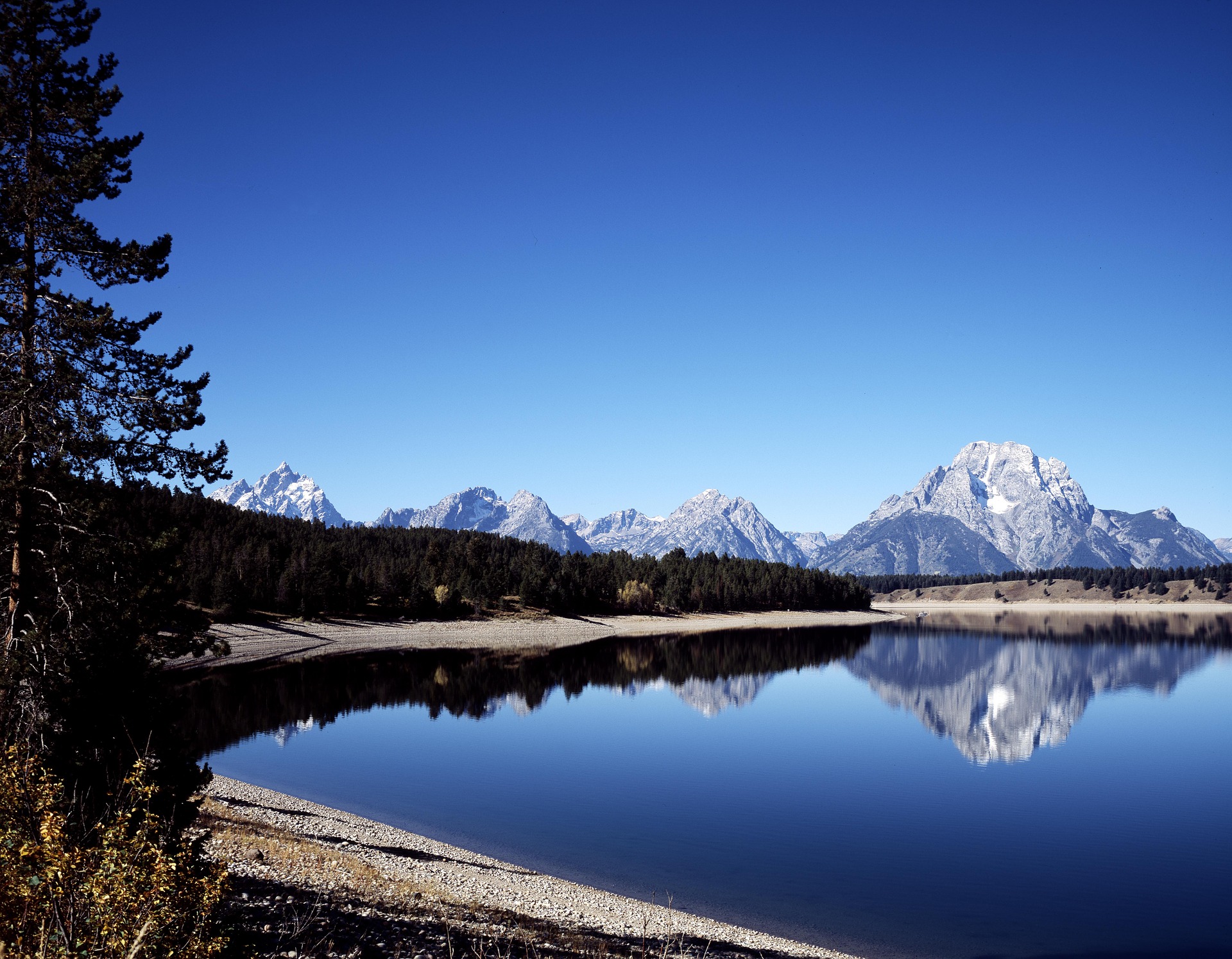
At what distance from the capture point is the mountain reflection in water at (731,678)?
56.0 meters

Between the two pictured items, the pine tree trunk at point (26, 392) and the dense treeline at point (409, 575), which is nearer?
the pine tree trunk at point (26, 392)

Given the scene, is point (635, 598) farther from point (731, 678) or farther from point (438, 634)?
point (731, 678)

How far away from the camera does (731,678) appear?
8344 cm

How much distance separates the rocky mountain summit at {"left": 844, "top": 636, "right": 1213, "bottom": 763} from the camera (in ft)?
187

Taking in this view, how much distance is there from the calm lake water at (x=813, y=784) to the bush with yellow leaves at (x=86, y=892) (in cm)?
1107

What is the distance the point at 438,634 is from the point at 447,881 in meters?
104

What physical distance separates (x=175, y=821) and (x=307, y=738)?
37.1 meters

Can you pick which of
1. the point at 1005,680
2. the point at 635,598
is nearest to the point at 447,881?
the point at 1005,680

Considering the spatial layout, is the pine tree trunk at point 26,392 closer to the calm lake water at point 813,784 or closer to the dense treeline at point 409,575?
the calm lake water at point 813,784

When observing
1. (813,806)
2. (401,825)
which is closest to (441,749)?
(401,825)

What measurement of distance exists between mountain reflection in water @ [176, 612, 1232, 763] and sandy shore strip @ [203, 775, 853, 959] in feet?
55.5

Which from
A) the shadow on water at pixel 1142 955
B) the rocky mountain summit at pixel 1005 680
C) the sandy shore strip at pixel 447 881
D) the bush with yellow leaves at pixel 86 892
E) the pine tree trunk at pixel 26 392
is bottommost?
the rocky mountain summit at pixel 1005 680

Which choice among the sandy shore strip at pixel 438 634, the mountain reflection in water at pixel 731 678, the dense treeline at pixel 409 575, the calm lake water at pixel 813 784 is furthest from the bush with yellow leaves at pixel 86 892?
the dense treeline at pixel 409 575

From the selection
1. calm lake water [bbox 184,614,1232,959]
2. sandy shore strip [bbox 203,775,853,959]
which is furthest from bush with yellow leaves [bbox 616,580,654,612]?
sandy shore strip [bbox 203,775,853,959]
